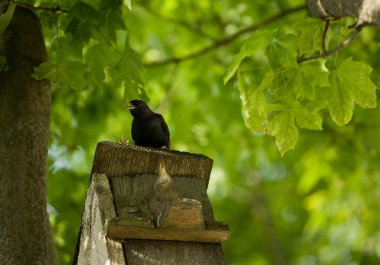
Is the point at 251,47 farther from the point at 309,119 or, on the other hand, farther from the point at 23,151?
the point at 23,151

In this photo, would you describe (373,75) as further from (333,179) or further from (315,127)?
(315,127)

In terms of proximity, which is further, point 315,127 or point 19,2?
point 19,2

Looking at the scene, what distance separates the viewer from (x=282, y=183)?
9156 millimetres

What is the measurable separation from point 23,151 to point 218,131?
4.45m

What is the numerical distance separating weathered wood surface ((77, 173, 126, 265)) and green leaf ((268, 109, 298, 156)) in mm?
778

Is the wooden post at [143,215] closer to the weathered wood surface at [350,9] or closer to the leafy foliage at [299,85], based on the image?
the leafy foliage at [299,85]

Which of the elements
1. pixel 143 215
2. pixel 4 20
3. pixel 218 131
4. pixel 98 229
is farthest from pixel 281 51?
pixel 218 131

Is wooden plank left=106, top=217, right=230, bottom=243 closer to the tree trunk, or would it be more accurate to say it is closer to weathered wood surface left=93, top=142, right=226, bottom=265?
weathered wood surface left=93, top=142, right=226, bottom=265

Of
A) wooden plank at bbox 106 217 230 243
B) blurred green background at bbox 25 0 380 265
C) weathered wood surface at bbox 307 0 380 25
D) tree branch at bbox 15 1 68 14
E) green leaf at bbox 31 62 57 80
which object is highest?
blurred green background at bbox 25 0 380 265

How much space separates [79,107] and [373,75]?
8.10 feet

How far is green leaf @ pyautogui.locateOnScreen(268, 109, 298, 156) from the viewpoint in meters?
2.63

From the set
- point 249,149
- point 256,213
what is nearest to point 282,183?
point 256,213

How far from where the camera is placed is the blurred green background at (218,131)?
301 centimetres

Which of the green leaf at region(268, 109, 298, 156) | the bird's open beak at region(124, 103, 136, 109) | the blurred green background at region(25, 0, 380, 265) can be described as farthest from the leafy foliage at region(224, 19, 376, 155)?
the blurred green background at region(25, 0, 380, 265)
